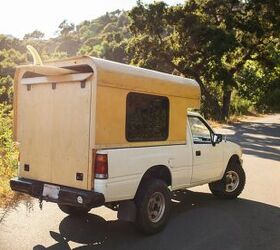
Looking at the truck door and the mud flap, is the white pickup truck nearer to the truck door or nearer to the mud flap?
the mud flap

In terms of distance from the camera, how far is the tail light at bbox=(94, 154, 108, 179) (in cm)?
581

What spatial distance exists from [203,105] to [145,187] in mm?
27635

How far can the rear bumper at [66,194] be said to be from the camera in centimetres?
571

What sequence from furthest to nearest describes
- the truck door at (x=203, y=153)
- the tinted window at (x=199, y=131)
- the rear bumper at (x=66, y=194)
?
the tinted window at (x=199, y=131) → the truck door at (x=203, y=153) → the rear bumper at (x=66, y=194)

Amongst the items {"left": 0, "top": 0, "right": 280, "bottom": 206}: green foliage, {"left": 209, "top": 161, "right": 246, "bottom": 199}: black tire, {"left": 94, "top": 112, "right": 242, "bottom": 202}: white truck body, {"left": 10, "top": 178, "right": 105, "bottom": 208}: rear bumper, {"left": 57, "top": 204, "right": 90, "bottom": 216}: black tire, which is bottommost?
{"left": 57, "top": 204, "right": 90, "bottom": 216}: black tire

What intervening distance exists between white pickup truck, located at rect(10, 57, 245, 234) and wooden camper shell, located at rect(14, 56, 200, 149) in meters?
0.01

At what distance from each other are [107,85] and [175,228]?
245cm

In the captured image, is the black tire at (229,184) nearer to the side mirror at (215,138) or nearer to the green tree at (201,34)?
the side mirror at (215,138)

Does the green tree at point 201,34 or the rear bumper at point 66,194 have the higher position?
the green tree at point 201,34

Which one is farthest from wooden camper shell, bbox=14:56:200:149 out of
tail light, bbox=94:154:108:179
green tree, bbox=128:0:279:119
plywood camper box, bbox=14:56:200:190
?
green tree, bbox=128:0:279:119

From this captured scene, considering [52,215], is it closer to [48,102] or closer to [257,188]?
[48,102]

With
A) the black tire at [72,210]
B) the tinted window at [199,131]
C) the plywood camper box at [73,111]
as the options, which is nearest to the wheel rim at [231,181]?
the tinted window at [199,131]

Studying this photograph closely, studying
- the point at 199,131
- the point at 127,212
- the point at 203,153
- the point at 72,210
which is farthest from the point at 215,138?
the point at 72,210

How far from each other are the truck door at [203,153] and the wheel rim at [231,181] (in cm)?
52
